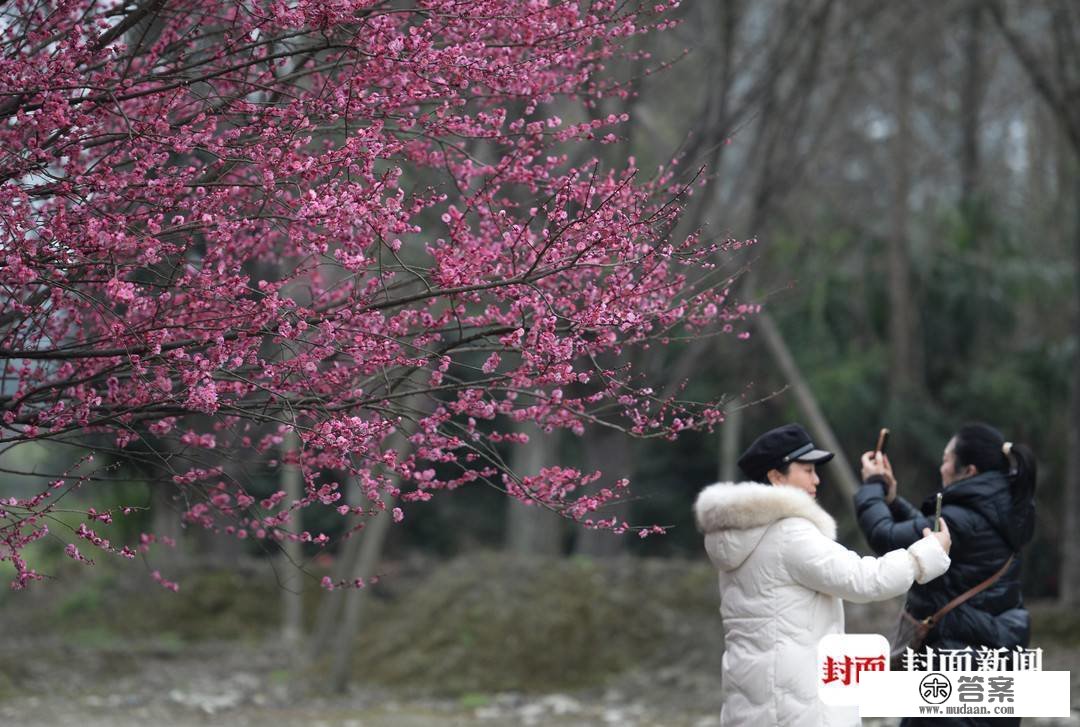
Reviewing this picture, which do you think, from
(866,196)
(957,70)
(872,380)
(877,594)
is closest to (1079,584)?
(872,380)

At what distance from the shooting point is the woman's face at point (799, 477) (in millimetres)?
4613

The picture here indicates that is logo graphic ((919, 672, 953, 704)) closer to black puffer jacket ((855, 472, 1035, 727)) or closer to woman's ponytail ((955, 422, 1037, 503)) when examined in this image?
black puffer jacket ((855, 472, 1035, 727))

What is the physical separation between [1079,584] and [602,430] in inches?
207

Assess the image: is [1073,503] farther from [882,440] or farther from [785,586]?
[785,586]

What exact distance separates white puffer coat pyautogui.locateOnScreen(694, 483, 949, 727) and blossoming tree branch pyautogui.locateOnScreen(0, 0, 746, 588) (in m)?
0.40

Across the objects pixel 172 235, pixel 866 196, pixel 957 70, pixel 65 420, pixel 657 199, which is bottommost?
pixel 65 420

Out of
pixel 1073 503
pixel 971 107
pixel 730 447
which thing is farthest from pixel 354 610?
pixel 971 107

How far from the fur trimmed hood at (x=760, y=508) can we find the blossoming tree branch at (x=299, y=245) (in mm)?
314

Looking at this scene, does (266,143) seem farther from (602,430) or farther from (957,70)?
(957,70)

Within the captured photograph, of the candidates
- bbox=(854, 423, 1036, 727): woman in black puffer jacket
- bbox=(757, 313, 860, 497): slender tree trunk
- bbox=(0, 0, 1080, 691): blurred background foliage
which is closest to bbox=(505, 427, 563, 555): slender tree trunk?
bbox=(0, 0, 1080, 691): blurred background foliage

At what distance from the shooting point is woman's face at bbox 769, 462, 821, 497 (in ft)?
15.1

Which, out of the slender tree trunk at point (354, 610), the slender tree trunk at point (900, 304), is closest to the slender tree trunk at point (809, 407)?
the slender tree trunk at point (354, 610)

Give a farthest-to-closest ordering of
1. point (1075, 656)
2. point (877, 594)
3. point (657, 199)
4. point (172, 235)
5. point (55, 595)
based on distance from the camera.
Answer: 1. point (55, 595)
2. point (1075, 656)
3. point (657, 199)
4. point (172, 235)
5. point (877, 594)

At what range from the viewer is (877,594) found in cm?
430
